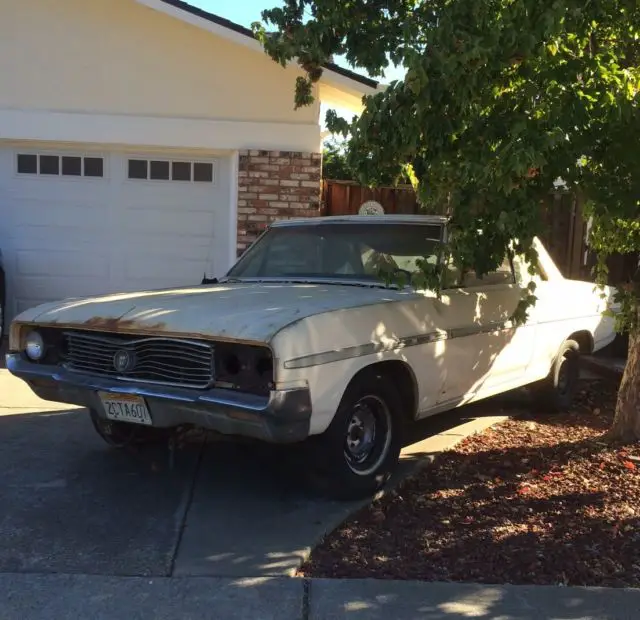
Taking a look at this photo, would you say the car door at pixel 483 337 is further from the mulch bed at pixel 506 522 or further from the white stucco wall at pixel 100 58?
the white stucco wall at pixel 100 58

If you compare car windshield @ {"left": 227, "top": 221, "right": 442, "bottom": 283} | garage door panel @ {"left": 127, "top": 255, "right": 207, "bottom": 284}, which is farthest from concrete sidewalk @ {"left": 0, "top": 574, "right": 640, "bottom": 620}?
garage door panel @ {"left": 127, "top": 255, "right": 207, "bottom": 284}

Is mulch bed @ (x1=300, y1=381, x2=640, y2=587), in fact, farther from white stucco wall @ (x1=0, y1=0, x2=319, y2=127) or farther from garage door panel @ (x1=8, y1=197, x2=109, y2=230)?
garage door panel @ (x1=8, y1=197, x2=109, y2=230)

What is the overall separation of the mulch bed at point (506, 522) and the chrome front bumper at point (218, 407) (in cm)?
70

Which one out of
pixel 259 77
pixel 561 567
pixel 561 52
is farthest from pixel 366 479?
pixel 259 77

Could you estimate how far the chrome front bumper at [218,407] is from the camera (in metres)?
3.55

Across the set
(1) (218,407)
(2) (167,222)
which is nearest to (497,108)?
(1) (218,407)

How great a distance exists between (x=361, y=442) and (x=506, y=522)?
932 millimetres

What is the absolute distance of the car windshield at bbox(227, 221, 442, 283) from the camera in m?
5.06

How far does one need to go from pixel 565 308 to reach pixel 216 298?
330 cm

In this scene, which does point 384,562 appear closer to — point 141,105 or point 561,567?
point 561,567

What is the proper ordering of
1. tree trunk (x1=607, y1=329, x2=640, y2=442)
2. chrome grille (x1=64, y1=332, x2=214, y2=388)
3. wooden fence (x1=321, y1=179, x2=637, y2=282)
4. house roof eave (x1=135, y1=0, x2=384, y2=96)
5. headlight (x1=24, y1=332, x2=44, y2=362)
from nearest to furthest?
chrome grille (x1=64, y1=332, x2=214, y2=388) → headlight (x1=24, y1=332, x2=44, y2=362) → tree trunk (x1=607, y1=329, x2=640, y2=442) → house roof eave (x1=135, y1=0, x2=384, y2=96) → wooden fence (x1=321, y1=179, x2=637, y2=282)

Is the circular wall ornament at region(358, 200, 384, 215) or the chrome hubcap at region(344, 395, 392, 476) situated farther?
the circular wall ornament at region(358, 200, 384, 215)

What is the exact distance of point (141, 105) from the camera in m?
8.98

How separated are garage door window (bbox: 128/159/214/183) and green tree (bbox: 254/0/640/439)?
4.93m
